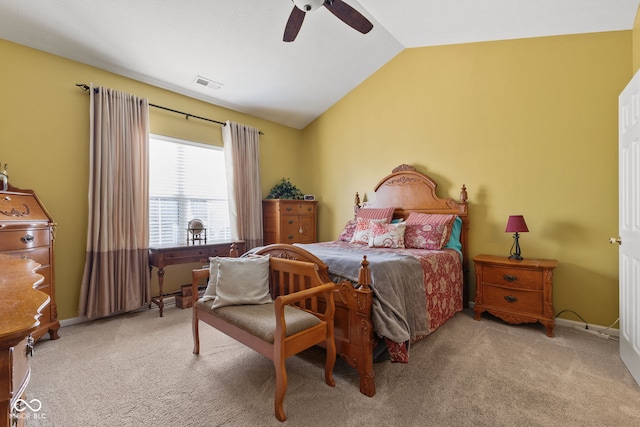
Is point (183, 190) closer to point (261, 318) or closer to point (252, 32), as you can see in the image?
point (252, 32)

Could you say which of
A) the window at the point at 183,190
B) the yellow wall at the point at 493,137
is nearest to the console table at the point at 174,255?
the window at the point at 183,190

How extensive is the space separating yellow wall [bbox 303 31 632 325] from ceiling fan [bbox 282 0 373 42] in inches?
68.4

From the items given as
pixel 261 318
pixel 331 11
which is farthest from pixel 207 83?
pixel 261 318

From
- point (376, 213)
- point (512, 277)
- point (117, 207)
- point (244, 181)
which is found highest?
point (244, 181)

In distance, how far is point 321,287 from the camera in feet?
6.30

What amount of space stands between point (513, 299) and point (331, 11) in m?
3.08

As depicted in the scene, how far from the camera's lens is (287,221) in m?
4.70

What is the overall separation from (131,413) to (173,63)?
3.39 meters

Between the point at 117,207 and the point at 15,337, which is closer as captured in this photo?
the point at 15,337

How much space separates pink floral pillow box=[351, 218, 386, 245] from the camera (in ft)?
11.9

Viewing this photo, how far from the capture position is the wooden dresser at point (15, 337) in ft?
2.20

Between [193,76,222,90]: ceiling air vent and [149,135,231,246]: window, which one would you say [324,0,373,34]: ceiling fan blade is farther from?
[149,135,231,246]: window

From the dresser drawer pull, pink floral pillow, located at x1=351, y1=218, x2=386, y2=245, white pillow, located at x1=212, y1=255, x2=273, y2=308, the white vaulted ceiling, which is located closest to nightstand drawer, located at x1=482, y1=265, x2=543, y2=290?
the dresser drawer pull

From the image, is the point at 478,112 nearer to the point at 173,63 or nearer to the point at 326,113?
the point at 326,113
